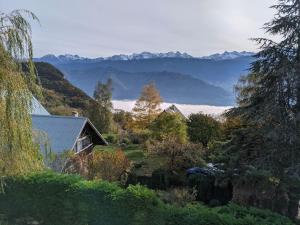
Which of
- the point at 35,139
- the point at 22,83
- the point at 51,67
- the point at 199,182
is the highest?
the point at 51,67

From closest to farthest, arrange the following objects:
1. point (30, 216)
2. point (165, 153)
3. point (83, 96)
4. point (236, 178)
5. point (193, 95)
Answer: point (30, 216)
point (236, 178)
point (165, 153)
point (83, 96)
point (193, 95)

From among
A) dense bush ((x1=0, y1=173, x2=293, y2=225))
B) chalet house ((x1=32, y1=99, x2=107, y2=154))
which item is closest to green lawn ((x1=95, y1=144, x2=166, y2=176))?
chalet house ((x1=32, y1=99, x2=107, y2=154))

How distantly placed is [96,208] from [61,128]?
13024 millimetres

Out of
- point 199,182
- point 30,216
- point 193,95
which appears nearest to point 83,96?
point 199,182

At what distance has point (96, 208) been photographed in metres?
9.27

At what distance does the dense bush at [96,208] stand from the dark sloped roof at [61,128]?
9.21 metres

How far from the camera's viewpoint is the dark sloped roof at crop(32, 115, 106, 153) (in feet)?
66.2

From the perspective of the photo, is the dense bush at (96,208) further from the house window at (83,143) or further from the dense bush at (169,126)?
the dense bush at (169,126)

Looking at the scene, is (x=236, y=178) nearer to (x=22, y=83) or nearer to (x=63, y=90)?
(x=22, y=83)

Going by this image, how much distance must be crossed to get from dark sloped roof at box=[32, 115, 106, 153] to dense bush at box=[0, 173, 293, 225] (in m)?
9.21

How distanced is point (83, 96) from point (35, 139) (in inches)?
2861

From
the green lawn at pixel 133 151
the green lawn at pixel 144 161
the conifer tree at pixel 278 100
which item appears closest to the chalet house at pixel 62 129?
the green lawn at pixel 144 161

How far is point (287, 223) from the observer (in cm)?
845

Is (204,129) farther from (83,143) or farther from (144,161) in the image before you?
(83,143)
